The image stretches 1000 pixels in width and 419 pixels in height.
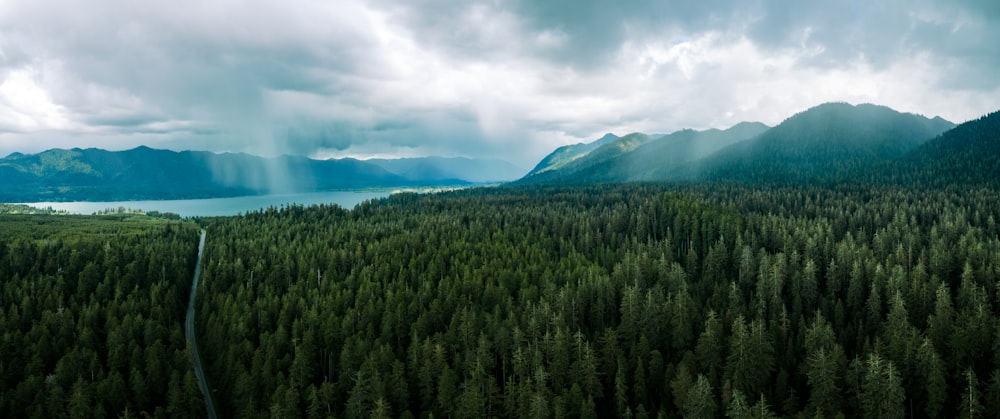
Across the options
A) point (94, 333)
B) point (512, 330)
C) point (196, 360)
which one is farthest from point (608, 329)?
point (94, 333)

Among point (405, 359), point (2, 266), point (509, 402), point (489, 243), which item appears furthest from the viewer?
point (489, 243)

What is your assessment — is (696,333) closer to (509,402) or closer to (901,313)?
(901,313)

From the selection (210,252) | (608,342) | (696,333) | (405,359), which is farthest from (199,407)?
(210,252)

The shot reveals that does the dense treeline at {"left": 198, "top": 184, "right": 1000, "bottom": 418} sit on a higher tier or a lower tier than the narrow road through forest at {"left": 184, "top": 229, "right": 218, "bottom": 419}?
higher

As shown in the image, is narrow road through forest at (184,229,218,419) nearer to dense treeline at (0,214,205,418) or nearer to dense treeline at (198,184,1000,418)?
dense treeline at (198,184,1000,418)

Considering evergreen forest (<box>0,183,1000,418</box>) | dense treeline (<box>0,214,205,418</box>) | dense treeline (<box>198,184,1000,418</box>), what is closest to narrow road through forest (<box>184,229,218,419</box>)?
evergreen forest (<box>0,183,1000,418</box>)

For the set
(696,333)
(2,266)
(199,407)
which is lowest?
(199,407)
